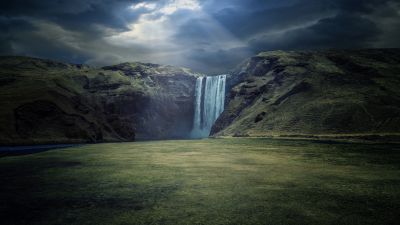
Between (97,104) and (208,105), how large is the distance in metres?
50.4

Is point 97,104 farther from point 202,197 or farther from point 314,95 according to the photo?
point 202,197

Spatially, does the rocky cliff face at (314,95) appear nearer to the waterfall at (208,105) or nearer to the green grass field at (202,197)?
the waterfall at (208,105)

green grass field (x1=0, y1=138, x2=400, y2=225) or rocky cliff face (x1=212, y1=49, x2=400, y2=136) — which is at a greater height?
rocky cliff face (x1=212, y1=49, x2=400, y2=136)

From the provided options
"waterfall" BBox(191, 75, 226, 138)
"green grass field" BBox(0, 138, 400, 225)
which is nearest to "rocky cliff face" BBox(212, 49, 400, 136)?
"waterfall" BBox(191, 75, 226, 138)

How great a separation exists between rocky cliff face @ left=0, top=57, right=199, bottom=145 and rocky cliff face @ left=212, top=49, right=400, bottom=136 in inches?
1248

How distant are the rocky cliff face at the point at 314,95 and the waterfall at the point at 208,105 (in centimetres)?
462

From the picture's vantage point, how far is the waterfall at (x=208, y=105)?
133 meters

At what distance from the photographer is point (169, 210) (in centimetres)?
1139

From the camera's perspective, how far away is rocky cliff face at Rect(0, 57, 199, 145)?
71875mm

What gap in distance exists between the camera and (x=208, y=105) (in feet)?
449

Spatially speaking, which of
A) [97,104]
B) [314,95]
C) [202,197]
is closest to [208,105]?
[314,95]

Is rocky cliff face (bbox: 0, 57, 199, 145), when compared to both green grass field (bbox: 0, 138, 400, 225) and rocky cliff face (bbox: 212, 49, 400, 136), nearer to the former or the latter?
rocky cliff face (bbox: 212, 49, 400, 136)

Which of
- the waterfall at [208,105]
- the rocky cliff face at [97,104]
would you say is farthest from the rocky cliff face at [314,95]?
the rocky cliff face at [97,104]

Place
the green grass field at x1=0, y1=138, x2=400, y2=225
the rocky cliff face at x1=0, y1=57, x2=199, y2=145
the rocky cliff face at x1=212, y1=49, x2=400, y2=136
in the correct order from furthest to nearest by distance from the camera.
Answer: the rocky cliff face at x1=212, y1=49, x2=400, y2=136 < the rocky cliff face at x1=0, y1=57, x2=199, y2=145 < the green grass field at x1=0, y1=138, x2=400, y2=225
